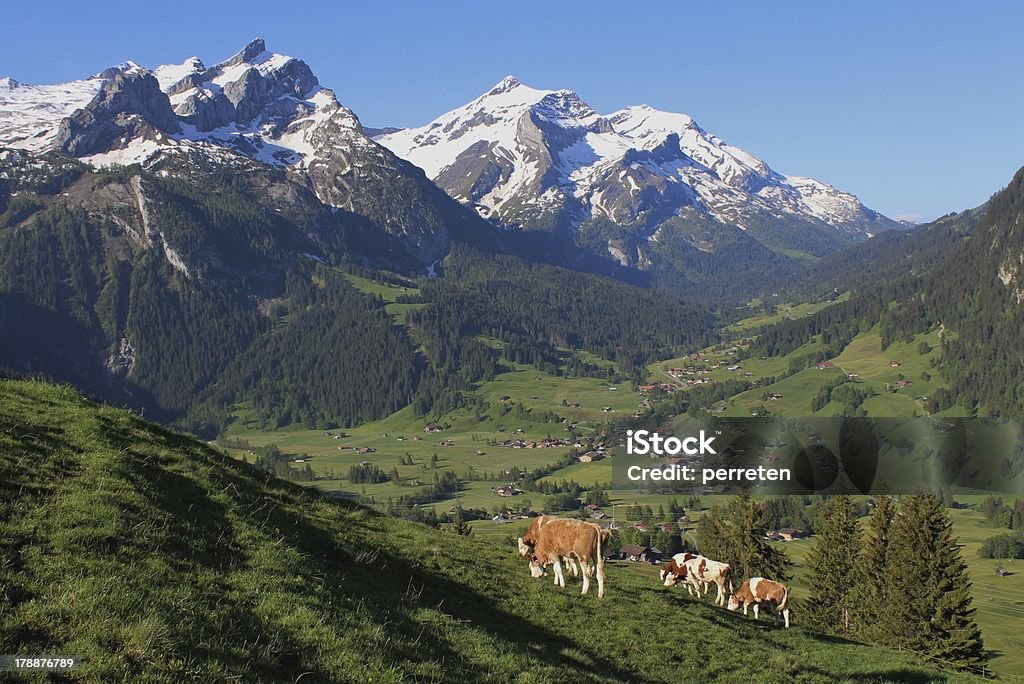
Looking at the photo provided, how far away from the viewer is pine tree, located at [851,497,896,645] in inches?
2463

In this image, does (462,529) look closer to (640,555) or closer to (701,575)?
(701,575)

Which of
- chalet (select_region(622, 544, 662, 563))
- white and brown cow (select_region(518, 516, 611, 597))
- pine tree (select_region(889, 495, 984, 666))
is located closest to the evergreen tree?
white and brown cow (select_region(518, 516, 611, 597))

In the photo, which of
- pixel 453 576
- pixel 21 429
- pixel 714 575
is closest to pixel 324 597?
pixel 453 576

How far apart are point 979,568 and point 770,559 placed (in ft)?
432

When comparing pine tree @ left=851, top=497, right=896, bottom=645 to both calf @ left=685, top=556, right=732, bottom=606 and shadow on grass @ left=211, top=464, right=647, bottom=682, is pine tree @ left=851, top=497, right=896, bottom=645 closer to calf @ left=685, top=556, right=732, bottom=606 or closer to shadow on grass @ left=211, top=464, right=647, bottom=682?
calf @ left=685, top=556, right=732, bottom=606

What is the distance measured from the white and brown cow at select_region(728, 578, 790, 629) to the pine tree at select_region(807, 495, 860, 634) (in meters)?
38.4

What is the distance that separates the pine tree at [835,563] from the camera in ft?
233

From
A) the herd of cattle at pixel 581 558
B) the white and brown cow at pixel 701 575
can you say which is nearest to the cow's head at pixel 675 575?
the white and brown cow at pixel 701 575

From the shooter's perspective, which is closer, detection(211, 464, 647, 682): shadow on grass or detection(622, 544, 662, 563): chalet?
detection(211, 464, 647, 682): shadow on grass

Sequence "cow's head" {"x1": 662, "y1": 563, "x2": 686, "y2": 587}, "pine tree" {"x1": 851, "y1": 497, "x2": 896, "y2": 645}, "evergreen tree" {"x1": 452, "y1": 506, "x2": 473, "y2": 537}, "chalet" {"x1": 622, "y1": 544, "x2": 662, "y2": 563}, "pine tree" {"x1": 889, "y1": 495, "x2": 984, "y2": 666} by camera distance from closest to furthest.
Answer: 1. "cow's head" {"x1": 662, "y1": 563, "x2": 686, "y2": 587}
2. "evergreen tree" {"x1": 452, "y1": 506, "x2": 473, "y2": 537}
3. "pine tree" {"x1": 889, "y1": 495, "x2": 984, "y2": 666}
4. "pine tree" {"x1": 851, "y1": 497, "x2": 896, "y2": 645}
5. "chalet" {"x1": 622, "y1": 544, "x2": 662, "y2": 563}

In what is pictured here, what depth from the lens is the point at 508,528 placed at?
18188 cm

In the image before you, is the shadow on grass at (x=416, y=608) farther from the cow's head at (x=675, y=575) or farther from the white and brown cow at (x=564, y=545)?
the cow's head at (x=675, y=575)

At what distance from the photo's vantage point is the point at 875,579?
6644cm

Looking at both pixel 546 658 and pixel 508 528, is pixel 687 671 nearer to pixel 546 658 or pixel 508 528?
pixel 546 658
